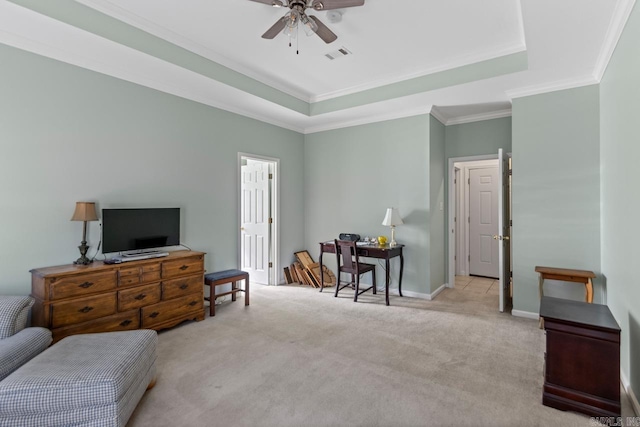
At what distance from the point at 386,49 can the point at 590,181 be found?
2554 mm

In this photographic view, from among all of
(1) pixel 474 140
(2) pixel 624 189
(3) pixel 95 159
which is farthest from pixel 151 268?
(1) pixel 474 140

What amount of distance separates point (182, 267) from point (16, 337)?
4.82ft

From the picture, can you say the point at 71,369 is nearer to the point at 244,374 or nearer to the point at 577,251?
the point at 244,374

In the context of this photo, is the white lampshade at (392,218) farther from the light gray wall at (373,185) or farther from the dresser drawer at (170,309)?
the dresser drawer at (170,309)

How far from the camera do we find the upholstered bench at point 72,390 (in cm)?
169

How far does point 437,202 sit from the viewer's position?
15.8 ft

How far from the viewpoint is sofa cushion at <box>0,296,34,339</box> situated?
2189 millimetres

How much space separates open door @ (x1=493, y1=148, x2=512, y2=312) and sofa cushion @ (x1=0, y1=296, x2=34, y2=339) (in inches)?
181

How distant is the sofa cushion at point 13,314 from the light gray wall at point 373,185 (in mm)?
3887

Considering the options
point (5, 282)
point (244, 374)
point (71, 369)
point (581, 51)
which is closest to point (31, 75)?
point (5, 282)

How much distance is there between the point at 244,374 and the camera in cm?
252

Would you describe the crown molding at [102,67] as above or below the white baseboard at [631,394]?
above

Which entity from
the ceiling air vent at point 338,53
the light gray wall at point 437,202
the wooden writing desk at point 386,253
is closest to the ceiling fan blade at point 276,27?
the ceiling air vent at point 338,53

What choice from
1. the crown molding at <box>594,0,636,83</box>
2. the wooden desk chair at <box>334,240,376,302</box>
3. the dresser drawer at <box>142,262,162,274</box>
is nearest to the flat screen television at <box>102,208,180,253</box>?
the dresser drawer at <box>142,262,162,274</box>
